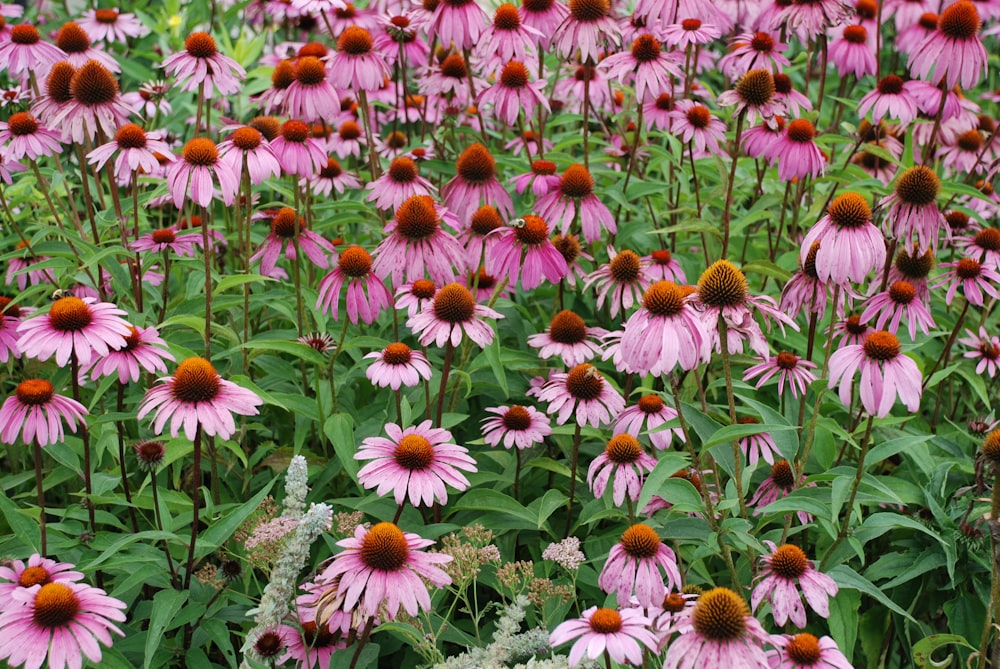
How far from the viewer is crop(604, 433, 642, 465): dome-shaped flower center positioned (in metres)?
2.28

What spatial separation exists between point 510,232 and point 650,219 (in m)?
1.02

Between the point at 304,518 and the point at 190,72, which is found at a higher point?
the point at 190,72

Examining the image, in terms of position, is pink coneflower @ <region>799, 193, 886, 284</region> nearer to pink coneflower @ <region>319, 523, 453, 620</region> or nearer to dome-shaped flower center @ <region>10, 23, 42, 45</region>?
pink coneflower @ <region>319, 523, 453, 620</region>

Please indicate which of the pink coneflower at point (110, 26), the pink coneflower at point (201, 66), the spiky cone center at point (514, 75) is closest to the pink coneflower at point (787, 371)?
the spiky cone center at point (514, 75)

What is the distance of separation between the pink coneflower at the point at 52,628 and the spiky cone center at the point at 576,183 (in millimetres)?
1728

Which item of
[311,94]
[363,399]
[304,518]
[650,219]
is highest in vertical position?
[311,94]

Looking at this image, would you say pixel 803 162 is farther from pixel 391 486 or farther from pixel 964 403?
pixel 391 486

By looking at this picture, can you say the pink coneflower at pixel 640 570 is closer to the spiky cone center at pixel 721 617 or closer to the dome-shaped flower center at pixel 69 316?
the spiky cone center at pixel 721 617

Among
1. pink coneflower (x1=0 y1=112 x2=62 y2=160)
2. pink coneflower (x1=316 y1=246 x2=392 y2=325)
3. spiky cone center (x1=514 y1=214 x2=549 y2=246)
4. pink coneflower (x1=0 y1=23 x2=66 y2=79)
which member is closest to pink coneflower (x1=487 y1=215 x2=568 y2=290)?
spiky cone center (x1=514 y1=214 x2=549 y2=246)

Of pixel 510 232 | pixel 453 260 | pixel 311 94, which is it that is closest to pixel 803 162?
pixel 510 232

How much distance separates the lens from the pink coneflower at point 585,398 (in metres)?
2.41

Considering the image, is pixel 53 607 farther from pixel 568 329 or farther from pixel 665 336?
pixel 568 329

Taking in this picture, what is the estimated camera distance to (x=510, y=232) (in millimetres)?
2676

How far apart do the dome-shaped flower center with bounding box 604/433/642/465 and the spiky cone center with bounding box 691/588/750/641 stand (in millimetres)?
699
